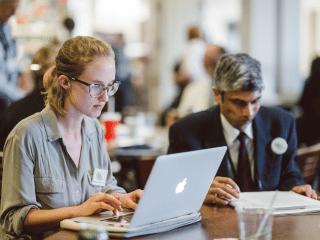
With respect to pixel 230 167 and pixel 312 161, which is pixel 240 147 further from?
pixel 312 161

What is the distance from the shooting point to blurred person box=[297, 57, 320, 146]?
3.87 metres

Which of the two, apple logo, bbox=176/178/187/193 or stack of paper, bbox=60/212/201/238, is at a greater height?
apple logo, bbox=176/178/187/193

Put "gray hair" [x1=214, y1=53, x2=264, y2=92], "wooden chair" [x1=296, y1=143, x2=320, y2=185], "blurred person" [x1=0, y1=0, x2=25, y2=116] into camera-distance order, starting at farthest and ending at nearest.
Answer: "blurred person" [x1=0, y1=0, x2=25, y2=116]
"wooden chair" [x1=296, y1=143, x2=320, y2=185]
"gray hair" [x1=214, y1=53, x2=264, y2=92]

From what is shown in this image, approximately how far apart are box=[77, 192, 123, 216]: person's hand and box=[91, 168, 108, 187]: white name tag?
30cm

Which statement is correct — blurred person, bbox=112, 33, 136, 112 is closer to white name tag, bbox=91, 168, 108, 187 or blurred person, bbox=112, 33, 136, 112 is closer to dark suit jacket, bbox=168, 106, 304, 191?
dark suit jacket, bbox=168, 106, 304, 191

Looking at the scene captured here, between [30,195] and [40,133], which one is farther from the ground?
[40,133]

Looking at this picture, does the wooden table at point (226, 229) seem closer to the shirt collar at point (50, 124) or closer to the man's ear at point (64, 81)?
the shirt collar at point (50, 124)

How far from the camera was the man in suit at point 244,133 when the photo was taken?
2.02 metres

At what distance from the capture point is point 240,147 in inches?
82.0

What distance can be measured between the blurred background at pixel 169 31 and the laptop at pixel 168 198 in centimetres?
218

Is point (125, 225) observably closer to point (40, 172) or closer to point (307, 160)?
point (40, 172)

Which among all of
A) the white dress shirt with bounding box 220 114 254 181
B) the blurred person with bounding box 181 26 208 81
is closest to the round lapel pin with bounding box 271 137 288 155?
the white dress shirt with bounding box 220 114 254 181

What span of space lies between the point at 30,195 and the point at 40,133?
23cm

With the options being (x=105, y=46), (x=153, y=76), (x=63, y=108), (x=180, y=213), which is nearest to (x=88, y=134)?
(x=63, y=108)
